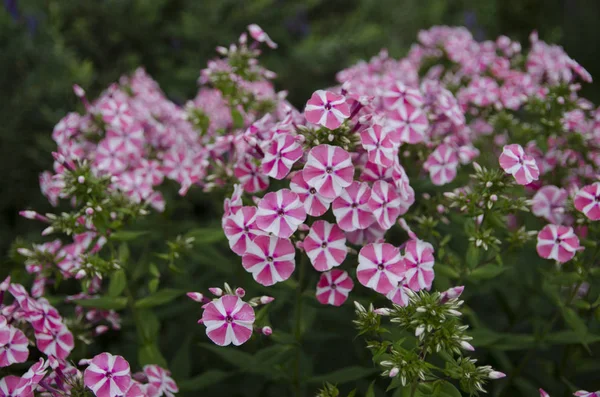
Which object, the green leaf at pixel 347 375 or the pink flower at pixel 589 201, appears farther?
the green leaf at pixel 347 375

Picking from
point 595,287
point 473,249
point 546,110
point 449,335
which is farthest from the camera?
point 546,110

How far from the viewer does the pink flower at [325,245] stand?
1717 millimetres

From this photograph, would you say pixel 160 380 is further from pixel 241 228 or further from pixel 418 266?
pixel 418 266

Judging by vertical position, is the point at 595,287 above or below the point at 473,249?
below

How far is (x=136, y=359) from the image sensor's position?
259 centimetres

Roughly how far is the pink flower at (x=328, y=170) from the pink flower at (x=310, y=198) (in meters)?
0.03

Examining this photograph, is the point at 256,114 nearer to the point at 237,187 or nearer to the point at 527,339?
the point at 237,187

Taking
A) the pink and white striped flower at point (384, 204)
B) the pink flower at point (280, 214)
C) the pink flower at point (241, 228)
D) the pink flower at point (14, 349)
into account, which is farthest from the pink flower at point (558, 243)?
the pink flower at point (14, 349)

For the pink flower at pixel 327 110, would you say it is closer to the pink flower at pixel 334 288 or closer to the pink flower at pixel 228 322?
the pink flower at pixel 334 288

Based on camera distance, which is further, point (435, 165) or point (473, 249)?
point (435, 165)

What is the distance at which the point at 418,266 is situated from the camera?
177 centimetres

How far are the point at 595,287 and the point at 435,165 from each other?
2.50 ft

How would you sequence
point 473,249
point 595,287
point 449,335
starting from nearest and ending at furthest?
point 449,335 → point 473,249 → point 595,287

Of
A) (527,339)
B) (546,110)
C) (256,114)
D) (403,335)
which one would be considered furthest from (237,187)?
(546,110)
